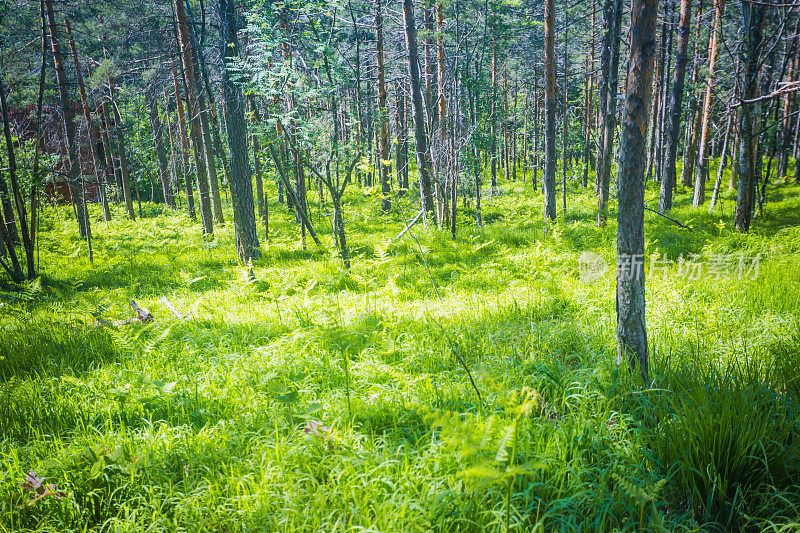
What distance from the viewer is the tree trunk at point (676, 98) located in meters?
12.2

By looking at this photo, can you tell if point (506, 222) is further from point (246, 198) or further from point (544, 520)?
point (544, 520)

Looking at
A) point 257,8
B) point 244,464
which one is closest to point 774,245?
point 244,464

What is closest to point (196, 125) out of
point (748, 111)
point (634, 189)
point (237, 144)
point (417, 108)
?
point (237, 144)

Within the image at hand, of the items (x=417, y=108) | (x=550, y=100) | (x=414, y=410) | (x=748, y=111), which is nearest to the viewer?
(x=414, y=410)

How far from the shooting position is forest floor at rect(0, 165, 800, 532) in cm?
219

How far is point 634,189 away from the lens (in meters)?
3.11

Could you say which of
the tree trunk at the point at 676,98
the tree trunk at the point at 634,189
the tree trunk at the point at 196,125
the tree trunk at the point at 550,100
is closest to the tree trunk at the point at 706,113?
the tree trunk at the point at 676,98

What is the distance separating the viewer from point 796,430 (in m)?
2.54

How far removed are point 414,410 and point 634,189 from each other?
Result: 234cm

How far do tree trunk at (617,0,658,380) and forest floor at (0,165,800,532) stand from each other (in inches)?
12.5

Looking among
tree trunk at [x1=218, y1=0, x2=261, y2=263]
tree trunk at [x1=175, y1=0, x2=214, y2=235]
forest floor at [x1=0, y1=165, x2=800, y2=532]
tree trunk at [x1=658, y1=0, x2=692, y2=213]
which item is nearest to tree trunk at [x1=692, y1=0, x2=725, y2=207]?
tree trunk at [x1=658, y1=0, x2=692, y2=213]

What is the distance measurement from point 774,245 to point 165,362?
33.3ft

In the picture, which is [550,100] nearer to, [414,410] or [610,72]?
[610,72]

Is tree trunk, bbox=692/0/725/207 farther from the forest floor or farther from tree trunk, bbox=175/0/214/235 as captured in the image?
tree trunk, bbox=175/0/214/235
